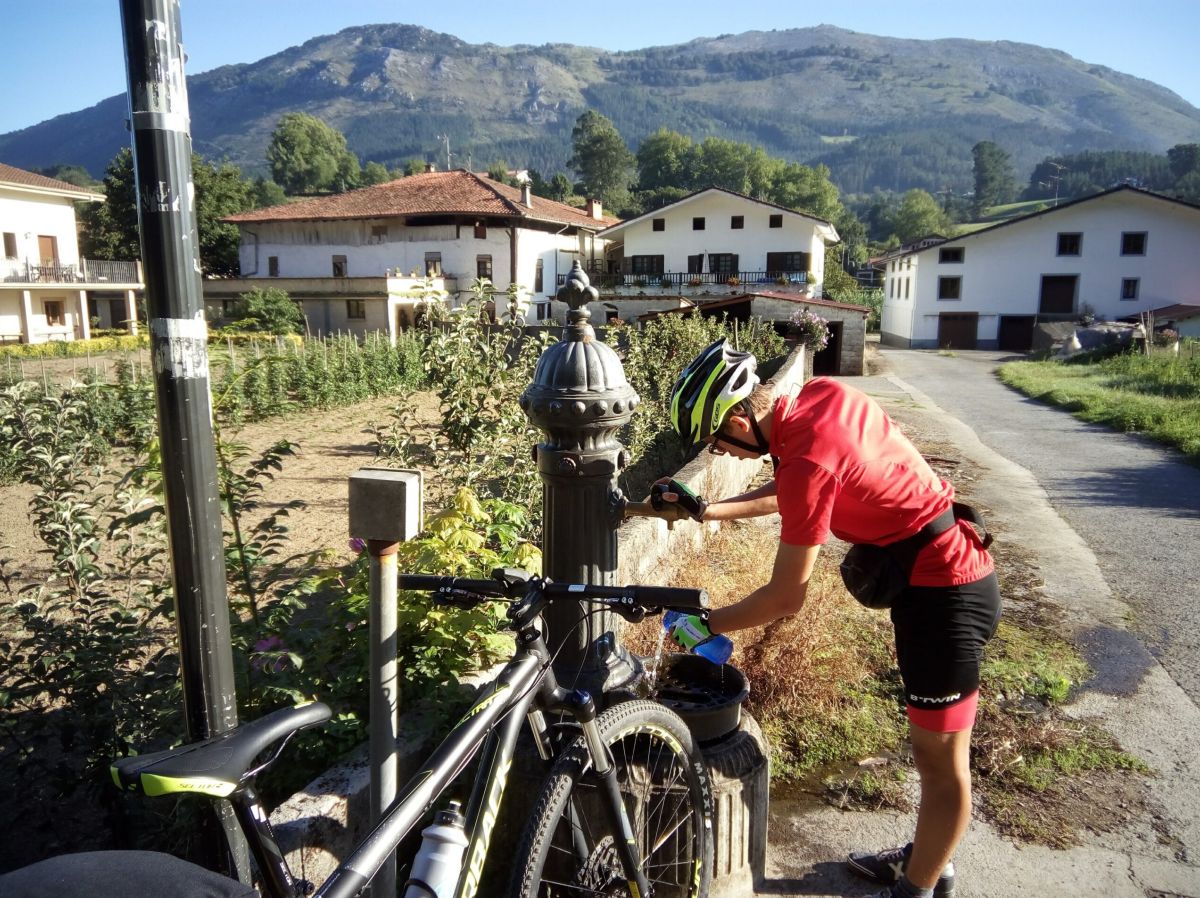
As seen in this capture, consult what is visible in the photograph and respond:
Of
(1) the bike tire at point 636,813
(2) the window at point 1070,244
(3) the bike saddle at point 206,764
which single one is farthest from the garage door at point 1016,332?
(3) the bike saddle at point 206,764

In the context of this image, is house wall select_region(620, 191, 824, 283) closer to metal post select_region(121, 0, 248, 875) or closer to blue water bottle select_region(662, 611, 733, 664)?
blue water bottle select_region(662, 611, 733, 664)

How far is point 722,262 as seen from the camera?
44656 millimetres

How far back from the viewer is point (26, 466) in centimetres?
386

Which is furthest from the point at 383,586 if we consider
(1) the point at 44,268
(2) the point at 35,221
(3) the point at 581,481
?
(2) the point at 35,221

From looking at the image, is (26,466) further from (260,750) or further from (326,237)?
(326,237)

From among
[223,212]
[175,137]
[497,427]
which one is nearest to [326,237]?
[223,212]

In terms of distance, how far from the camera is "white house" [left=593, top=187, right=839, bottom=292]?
4344 cm

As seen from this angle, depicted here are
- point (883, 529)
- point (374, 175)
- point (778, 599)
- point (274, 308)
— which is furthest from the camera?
point (374, 175)

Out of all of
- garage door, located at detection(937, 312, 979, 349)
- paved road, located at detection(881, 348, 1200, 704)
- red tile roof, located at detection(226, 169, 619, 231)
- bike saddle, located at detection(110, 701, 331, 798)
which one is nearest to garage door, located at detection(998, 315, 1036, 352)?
garage door, located at detection(937, 312, 979, 349)

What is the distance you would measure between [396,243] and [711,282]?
16326 mm

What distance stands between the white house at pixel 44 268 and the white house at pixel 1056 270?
129ft

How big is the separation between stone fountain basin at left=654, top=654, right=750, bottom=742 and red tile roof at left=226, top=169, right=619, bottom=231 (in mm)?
39568

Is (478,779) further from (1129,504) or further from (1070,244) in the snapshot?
(1070,244)

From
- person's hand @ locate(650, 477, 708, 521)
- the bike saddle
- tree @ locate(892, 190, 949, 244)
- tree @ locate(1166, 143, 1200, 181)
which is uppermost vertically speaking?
tree @ locate(1166, 143, 1200, 181)
